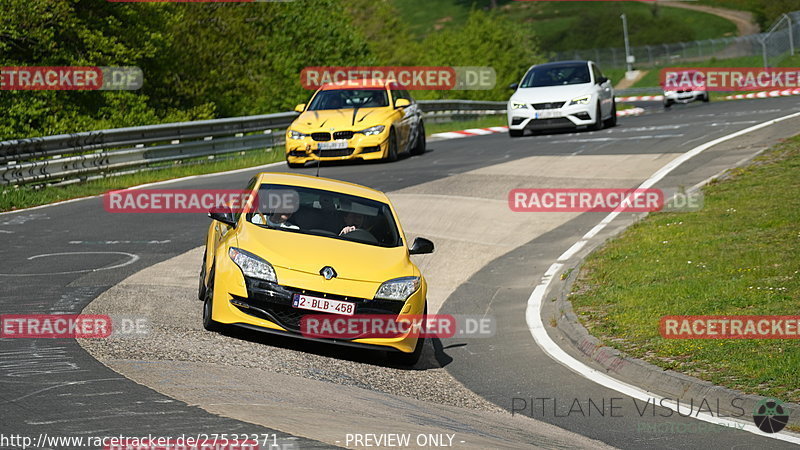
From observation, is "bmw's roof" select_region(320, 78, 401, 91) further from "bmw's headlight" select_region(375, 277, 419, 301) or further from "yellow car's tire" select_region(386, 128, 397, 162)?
"bmw's headlight" select_region(375, 277, 419, 301)

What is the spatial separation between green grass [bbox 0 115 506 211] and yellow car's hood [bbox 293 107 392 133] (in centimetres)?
235

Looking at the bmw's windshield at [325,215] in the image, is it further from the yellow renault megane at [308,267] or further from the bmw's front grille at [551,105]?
the bmw's front grille at [551,105]

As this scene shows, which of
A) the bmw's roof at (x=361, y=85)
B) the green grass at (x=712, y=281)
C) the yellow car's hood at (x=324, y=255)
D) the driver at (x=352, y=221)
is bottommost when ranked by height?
the green grass at (x=712, y=281)

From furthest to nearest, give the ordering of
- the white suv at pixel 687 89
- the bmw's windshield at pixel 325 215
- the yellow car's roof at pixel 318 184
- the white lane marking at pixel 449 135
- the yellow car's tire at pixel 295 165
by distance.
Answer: the white suv at pixel 687 89
the white lane marking at pixel 449 135
the yellow car's tire at pixel 295 165
the yellow car's roof at pixel 318 184
the bmw's windshield at pixel 325 215

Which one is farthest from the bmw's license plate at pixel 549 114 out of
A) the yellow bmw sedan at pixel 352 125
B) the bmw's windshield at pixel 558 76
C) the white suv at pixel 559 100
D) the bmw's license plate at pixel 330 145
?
the bmw's license plate at pixel 330 145

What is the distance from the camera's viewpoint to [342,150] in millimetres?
22750

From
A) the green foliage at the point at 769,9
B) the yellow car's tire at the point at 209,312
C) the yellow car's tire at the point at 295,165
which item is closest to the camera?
the yellow car's tire at the point at 209,312

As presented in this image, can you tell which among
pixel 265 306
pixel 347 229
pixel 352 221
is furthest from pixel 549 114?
pixel 265 306

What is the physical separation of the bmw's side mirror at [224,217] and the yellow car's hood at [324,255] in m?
0.19

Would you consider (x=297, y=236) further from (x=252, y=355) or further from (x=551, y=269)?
(x=551, y=269)

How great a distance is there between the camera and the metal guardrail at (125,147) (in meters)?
19.9

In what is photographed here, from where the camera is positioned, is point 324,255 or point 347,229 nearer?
point 324,255

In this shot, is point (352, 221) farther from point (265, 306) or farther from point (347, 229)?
point (265, 306)

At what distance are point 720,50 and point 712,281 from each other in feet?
267
